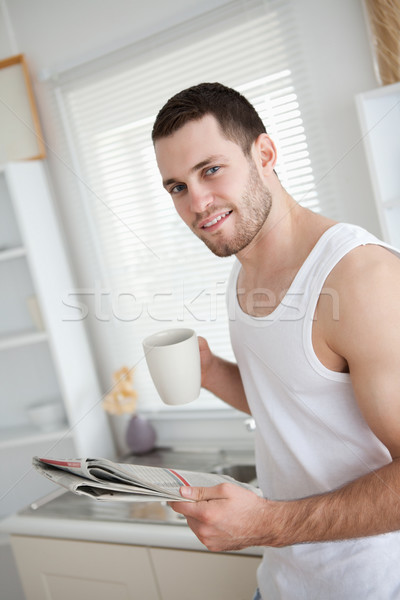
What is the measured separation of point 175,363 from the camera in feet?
2.88

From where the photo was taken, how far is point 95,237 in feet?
6.42

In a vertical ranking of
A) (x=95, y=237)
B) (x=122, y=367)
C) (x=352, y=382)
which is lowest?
(x=122, y=367)

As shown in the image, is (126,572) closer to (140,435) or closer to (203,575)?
(203,575)

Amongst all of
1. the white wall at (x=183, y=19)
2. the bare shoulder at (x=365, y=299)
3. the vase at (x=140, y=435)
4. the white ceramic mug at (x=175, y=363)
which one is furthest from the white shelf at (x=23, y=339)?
the bare shoulder at (x=365, y=299)

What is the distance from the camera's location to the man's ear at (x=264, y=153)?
0.92 m

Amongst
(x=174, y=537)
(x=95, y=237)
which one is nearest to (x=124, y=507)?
(x=174, y=537)

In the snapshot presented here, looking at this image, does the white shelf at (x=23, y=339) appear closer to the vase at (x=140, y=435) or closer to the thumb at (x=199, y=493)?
the vase at (x=140, y=435)

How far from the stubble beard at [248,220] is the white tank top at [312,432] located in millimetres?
112

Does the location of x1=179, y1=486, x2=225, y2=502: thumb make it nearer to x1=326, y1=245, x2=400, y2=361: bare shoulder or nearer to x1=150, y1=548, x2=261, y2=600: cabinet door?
x1=326, y1=245, x2=400, y2=361: bare shoulder

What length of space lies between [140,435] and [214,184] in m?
1.20

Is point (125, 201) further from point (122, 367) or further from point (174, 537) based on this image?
point (174, 537)

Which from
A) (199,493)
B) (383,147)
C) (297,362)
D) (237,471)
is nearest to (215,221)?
(297,362)

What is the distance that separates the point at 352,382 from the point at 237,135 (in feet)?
1.36

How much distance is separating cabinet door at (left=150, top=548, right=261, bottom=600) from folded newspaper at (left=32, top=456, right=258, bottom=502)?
0.64 metres
